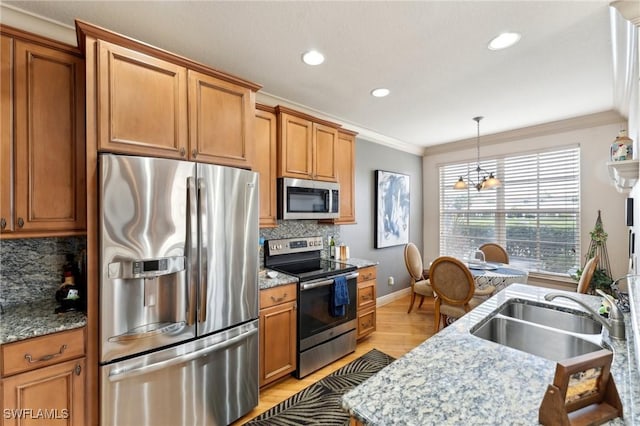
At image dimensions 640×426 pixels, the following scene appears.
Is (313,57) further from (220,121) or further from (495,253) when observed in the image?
(495,253)

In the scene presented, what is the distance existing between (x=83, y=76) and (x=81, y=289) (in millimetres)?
1332

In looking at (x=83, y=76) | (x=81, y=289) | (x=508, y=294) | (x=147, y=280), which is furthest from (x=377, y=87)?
(x=81, y=289)

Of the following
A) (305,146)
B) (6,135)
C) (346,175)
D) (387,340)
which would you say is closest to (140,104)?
(6,135)

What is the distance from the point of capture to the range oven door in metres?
2.43

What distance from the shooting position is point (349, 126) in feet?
12.4

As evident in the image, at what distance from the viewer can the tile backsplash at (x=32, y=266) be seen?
1.66 metres

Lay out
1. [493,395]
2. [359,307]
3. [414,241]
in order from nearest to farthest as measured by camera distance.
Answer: [493,395] < [359,307] < [414,241]

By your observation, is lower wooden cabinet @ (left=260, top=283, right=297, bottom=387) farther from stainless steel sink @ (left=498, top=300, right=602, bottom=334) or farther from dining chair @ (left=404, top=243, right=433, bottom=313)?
dining chair @ (left=404, top=243, right=433, bottom=313)

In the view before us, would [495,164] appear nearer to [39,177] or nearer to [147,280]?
[147,280]

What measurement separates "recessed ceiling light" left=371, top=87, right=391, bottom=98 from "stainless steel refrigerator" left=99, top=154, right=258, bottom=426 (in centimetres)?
156

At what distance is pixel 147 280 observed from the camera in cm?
156

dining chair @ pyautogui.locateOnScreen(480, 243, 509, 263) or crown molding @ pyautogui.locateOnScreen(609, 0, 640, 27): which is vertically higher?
crown molding @ pyautogui.locateOnScreen(609, 0, 640, 27)

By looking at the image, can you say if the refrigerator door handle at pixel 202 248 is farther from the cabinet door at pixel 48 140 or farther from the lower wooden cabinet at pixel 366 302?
the lower wooden cabinet at pixel 366 302

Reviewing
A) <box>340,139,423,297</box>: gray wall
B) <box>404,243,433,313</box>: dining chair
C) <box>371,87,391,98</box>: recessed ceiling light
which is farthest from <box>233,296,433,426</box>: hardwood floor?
<box>371,87,391,98</box>: recessed ceiling light
